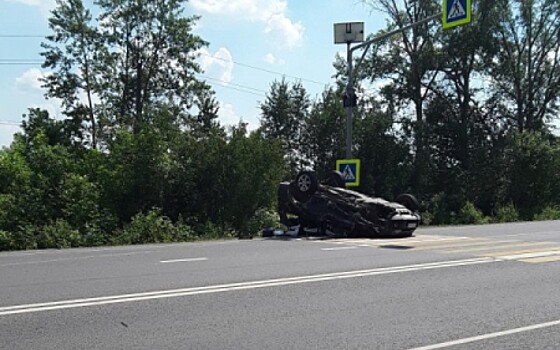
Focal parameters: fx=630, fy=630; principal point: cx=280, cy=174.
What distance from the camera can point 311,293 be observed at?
8.53m

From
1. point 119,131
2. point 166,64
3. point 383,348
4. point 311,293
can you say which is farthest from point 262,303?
point 166,64

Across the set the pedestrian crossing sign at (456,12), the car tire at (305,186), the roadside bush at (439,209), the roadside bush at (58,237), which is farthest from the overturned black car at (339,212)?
the roadside bush at (439,209)

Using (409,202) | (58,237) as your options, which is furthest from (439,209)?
(58,237)

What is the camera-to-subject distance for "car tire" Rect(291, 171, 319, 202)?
18531 millimetres

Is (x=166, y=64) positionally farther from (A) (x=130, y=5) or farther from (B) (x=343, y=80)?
(B) (x=343, y=80)

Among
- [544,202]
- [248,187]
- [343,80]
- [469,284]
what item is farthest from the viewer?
[343,80]

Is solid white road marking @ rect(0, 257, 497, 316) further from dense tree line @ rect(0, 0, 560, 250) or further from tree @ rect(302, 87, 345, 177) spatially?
tree @ rect(302, 87, 345, 177)

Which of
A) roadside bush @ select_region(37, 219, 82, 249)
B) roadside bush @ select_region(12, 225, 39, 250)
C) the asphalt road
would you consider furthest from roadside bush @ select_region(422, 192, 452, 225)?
roadside bush @ select_region(12, 225, 39, 250)

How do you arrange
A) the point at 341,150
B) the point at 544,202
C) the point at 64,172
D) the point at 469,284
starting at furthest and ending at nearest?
1. the point at 341,150
2. the point at 544,202
3. the point at 64,172
4. the point at 469,284

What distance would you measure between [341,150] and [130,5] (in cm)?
1844

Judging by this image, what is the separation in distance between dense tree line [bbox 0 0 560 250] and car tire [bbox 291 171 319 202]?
3.26m

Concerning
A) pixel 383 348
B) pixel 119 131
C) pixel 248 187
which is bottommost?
pixel 383 348

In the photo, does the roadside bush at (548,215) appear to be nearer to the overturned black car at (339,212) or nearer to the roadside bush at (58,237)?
the overturned black car at (339,212)

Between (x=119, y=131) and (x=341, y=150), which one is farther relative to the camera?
(x=341, y=150)
